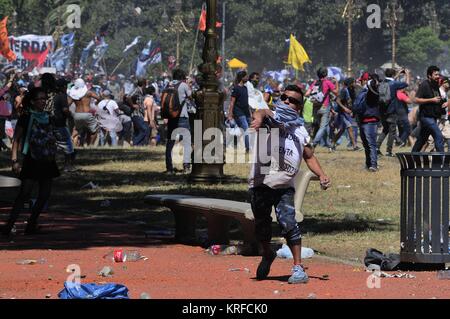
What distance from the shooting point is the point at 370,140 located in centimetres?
2142

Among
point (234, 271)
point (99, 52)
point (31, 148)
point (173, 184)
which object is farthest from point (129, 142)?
point (99, 52)

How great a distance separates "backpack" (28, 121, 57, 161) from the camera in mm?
13734

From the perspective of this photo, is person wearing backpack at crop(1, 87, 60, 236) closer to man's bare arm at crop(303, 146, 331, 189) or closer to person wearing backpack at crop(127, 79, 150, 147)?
man's bare arm at crop(303, 146, 331, 189)

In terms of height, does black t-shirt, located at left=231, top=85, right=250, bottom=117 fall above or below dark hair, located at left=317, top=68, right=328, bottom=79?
below

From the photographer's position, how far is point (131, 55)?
405ft

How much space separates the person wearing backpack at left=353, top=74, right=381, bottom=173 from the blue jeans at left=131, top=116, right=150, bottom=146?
1019 cm

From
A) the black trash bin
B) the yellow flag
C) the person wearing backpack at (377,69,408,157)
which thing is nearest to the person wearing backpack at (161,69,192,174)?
the person wearing backpack at (377,69,408,157)

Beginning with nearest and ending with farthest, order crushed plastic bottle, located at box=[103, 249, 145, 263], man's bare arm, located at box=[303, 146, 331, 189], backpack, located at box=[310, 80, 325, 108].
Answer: man's bare arm, located at box=[303, 146, 331, 189] → crushed plastic bottle, located at box=[103, 249, 145, 263] → backpack, located at box=[310, 80, 325, 108]

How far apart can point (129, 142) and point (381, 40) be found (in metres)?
76.7

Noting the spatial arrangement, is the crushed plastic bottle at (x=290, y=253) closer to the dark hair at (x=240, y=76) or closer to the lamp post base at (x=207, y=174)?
the lamp post base at (x=207, y=174)

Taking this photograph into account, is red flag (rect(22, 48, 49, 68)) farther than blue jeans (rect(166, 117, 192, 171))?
Yes

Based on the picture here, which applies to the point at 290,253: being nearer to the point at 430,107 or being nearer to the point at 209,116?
the point at 209,116
